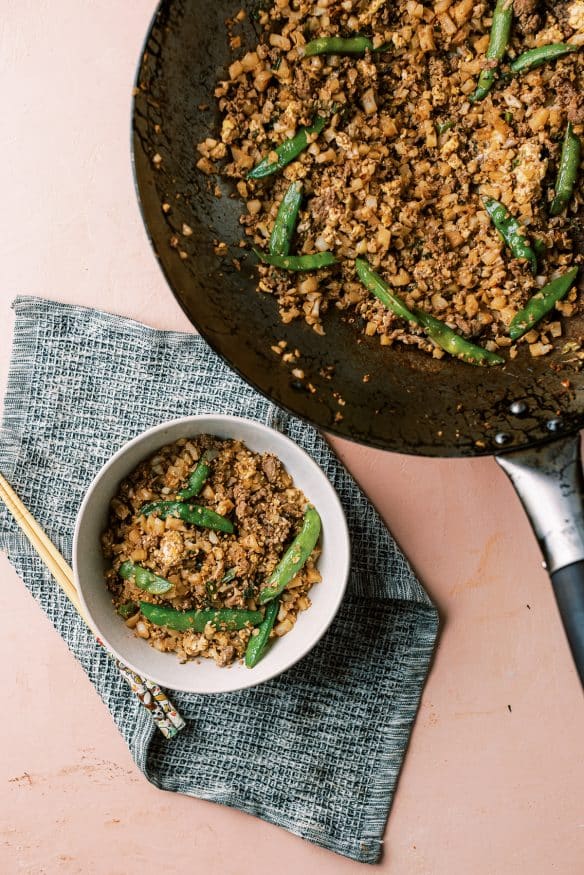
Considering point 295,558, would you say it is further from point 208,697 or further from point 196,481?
point 208,697

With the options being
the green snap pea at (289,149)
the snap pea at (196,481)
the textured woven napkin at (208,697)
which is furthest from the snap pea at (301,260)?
the snap pea at (196,481)

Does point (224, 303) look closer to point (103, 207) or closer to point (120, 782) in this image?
point (103, 207)

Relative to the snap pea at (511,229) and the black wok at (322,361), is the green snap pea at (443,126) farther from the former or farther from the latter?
the black wok at (322,361)

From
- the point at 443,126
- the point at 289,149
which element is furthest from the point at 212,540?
the point at 443,126

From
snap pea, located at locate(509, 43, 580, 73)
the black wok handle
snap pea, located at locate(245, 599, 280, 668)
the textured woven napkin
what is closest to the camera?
the black wok handle

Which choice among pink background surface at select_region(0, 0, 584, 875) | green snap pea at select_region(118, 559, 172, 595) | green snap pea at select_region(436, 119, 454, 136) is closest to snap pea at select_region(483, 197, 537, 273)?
green snap pea at select_region(436, 119, 454, 136)

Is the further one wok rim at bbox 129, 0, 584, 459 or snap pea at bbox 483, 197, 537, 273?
snap pea at bbox 483, 197, 537, 273

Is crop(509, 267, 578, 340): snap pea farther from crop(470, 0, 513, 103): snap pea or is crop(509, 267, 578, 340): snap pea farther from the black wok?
crop(470, 0, 513, 103): snap pea
